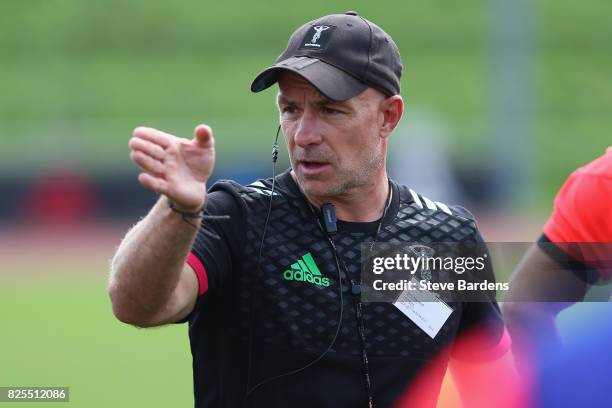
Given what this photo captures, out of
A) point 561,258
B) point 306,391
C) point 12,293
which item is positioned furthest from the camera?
point 12,293

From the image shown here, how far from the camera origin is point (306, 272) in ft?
11.7

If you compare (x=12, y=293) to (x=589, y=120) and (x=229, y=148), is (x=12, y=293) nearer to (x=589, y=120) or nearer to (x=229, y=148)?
(x=229, y=148)

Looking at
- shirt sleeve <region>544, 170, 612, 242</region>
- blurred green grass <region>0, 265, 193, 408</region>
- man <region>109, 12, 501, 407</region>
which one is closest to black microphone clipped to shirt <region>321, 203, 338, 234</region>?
man <region>109, 12, 501, 407</region>

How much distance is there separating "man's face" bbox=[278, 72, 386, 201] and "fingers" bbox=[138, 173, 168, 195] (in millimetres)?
756

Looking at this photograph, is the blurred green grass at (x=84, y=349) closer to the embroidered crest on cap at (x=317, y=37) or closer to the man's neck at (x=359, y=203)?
the man's neck at (x=359, y=203)

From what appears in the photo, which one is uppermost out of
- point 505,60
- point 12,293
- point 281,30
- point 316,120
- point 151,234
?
point 281,30

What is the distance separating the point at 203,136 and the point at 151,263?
0.39m

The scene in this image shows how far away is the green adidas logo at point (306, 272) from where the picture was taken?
3.55m

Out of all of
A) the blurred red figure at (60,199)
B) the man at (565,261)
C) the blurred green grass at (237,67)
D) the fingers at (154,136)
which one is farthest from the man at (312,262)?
the blurred green grass at (237,67)

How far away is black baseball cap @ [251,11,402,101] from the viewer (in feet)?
11.7

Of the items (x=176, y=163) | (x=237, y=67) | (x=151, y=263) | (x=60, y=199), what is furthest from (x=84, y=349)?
Answer: (x=237, y=67)

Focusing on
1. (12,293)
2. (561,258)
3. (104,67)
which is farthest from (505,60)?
(561,258)

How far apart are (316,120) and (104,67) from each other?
22.5 m

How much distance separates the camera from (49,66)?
2488 centimetres
